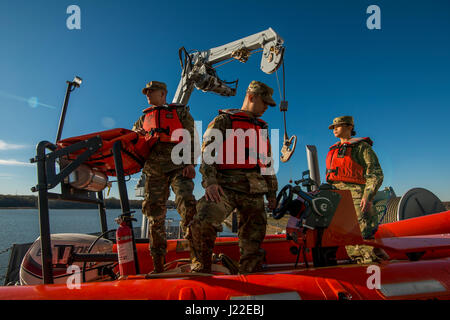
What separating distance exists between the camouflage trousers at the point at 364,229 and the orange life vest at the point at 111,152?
257 centimetres

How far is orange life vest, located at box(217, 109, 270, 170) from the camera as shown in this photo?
227cm

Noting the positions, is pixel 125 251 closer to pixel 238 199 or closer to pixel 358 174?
pixel 238 199

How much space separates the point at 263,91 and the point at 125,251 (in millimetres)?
1771

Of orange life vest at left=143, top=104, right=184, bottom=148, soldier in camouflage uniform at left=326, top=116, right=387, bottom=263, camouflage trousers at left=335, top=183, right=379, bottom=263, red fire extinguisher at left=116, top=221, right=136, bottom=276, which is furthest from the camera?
soldier in camouflage uniform at left=326, top=116, right=387, bottom=263

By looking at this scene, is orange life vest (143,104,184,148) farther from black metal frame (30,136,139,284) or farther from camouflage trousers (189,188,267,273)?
camouflage trousers (189,188,267,273)

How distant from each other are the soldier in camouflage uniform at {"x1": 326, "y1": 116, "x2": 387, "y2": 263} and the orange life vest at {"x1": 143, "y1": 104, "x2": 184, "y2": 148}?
2277mm

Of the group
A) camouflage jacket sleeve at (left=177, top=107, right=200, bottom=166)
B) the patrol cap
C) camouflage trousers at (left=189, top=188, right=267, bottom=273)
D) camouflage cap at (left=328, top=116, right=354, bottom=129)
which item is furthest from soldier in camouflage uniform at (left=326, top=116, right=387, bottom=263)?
the patrol cap

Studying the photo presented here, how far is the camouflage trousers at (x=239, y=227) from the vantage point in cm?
196

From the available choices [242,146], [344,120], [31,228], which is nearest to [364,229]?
[344,120]
